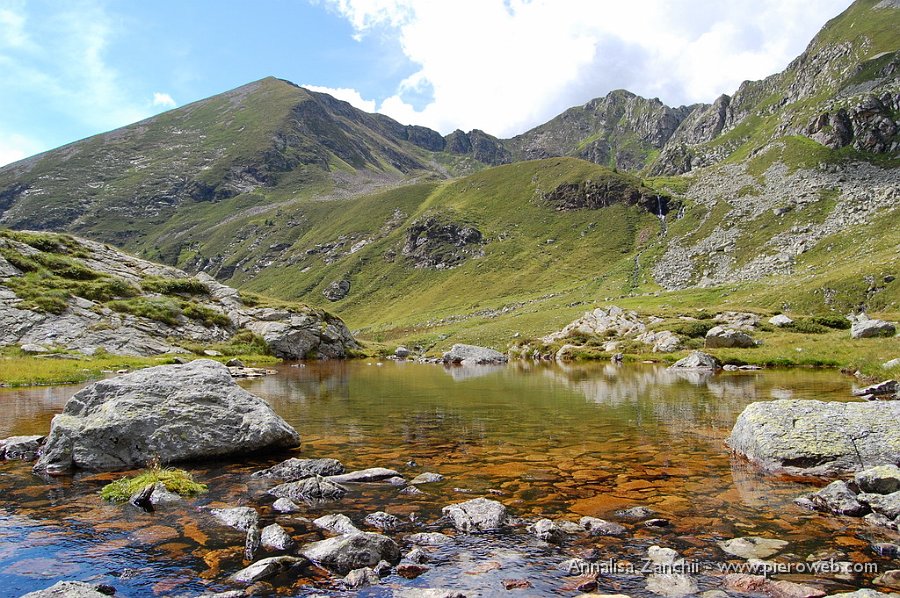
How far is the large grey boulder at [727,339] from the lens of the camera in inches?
2144

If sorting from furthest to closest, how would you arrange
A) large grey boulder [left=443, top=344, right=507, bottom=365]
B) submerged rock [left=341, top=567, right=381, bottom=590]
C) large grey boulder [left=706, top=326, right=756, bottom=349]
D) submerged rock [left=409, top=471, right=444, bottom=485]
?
large grey boulder [left=443, top=344, right=507, bottom=365] < large grey boulder [left=706, top=326, right=756, bottom=349] < submerged rock [left=409, top=471, right=444, bottom=485] < submerged rock [left=341, top=567, right=381, bottom=590]

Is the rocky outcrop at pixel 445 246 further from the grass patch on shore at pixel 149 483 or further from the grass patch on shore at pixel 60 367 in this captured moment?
the grass patch on shore at pixel 149 483

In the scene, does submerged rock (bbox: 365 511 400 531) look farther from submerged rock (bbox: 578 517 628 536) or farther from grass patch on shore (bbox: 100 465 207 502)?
grass patch on shore (bbox: 100 465 207 502)

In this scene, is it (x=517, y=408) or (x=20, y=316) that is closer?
(x=517, y=408)

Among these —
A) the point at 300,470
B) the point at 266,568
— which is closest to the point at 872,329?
the point at 300,470

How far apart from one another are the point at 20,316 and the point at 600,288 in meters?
112

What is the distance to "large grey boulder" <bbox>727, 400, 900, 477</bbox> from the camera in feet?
42.6

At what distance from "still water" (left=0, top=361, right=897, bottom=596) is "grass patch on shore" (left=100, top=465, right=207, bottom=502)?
0.46 metres

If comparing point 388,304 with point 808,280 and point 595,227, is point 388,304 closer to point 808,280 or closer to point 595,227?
point 595,227

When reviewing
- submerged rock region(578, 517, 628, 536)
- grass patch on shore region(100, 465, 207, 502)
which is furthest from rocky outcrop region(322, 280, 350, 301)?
submerged rock region(578, 517, 628, 536)

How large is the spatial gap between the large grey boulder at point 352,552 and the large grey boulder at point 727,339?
55.7 meters

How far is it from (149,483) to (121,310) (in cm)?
5208

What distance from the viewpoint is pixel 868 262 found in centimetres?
7475

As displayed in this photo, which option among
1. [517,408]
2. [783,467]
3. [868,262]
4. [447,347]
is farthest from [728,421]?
[868,262]
